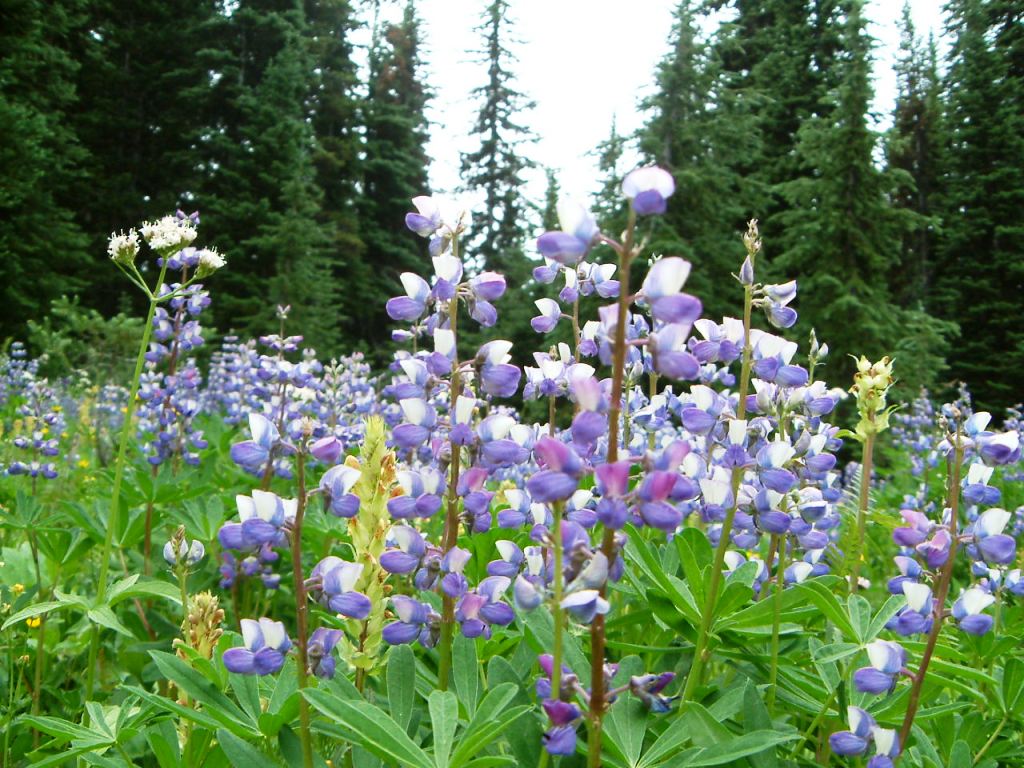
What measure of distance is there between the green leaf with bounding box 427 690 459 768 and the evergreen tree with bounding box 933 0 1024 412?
68.3 feet

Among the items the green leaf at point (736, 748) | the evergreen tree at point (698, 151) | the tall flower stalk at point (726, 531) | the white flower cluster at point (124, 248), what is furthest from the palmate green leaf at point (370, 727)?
the evergreen tree at point (698, 151)

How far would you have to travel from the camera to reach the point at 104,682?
7.86ft

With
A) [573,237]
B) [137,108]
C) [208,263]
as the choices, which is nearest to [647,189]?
[573,237]

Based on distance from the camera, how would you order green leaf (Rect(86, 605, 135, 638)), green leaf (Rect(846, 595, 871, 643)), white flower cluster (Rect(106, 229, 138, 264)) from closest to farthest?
1. green leaf (Rect(846, 595, 871, 643))
2. green leaf (Rect(86, 605, 135, 638))
3. white flower cluster (Rect(106, 229, 138, 264))

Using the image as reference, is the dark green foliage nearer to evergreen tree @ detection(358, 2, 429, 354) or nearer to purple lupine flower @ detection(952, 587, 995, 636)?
evergreen tree @ detection(358, 2, 429, 354)

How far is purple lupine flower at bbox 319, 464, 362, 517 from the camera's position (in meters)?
1.15

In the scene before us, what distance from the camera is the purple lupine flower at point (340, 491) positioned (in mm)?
1150

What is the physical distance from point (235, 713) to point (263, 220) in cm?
1891

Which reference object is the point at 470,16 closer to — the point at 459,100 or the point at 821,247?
the point at 459,100

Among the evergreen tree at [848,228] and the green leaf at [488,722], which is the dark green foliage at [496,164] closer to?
the evergreen tree at [848,228]

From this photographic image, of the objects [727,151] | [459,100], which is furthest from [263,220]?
[727,151]

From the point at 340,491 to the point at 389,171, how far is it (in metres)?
24.1

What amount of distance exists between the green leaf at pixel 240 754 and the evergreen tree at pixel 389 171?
835 inches

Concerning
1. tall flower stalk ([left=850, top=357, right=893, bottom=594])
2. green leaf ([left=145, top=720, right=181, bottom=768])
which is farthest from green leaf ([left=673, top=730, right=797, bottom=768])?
tall flower stalk ([left=850, top=357, right=893, bottom=594])
